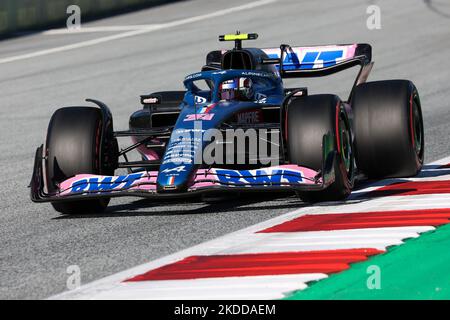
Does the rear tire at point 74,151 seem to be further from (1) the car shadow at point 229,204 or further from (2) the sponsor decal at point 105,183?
(2) the sponsor decal at point 105,183

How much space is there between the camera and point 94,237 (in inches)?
334

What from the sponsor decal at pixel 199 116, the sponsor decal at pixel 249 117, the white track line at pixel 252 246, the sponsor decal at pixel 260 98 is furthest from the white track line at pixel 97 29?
the white track line at pixel 252 246

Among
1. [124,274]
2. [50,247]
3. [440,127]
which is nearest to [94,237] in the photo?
[50,247]

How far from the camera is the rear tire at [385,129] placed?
1010 centimetres

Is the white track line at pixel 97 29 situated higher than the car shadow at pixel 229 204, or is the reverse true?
the car shadow at pixel 229 204

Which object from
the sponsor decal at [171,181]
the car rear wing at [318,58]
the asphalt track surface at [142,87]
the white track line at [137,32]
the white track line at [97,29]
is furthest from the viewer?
the white track line at [97,29]

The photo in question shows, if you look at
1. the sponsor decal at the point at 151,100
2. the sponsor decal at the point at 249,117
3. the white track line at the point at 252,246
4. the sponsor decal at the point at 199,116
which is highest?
the sponsor decal at the point at 199,116

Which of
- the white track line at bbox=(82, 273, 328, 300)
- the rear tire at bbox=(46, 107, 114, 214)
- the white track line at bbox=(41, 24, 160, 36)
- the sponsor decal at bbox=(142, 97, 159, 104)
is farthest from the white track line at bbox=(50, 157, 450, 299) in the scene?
the white track line at bbox=(41, 24, 160, 36)

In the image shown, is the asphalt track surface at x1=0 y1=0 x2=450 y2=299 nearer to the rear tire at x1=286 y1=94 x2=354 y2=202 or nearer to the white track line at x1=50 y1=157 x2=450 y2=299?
the white track line at x1=50 y1=157 x2=450 y2=299

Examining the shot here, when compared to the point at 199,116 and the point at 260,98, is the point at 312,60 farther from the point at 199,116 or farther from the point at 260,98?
the point at 199,116

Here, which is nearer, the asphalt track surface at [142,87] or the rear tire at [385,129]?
the asphalt track surface at [142,87]

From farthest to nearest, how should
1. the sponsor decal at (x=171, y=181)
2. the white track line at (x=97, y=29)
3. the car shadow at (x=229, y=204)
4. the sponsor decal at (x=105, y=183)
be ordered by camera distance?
the white track line at (x=97, y=29), the car shadow at (x=229, y=204), the sponsor decal at (x=105, y=183), the sponsor decal at (x=171, y=181)
